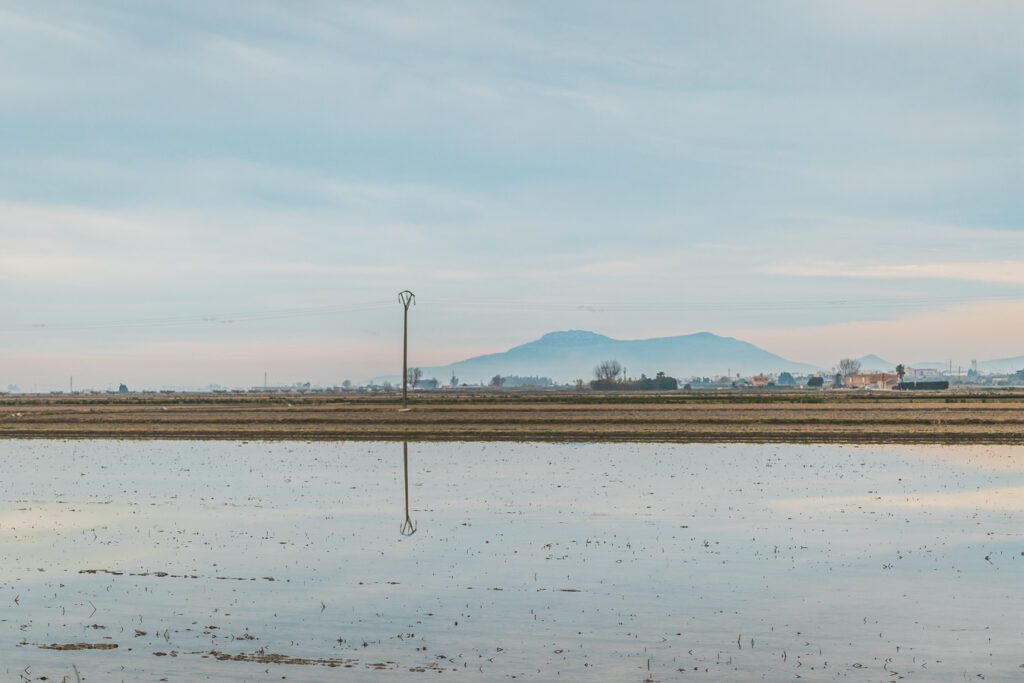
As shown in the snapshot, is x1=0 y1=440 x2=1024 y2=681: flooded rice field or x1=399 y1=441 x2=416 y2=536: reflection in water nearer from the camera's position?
x1=0 y1=440 x2=1024 y2=681: flooded rice field

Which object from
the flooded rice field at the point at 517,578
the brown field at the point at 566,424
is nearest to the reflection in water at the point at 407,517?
the flooded rice field at the point at 517,578

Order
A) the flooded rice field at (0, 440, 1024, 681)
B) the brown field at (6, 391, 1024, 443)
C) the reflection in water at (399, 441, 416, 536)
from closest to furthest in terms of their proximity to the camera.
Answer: the flooded rice field at (0, 440, 1024, 681)
the reflection in water at (399, 441, 416, 536)
the brown field at (6, 391, 1024, 443)

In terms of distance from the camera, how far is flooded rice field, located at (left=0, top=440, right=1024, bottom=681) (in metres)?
17.1

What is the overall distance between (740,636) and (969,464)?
131 ft

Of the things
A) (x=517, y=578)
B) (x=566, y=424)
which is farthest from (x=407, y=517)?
(x=566, y=424)

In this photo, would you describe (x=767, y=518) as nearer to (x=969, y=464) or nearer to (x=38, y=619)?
(x=38, y=619)

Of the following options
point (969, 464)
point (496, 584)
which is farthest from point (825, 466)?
point (496, 584)

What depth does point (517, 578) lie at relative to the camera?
23719 mm

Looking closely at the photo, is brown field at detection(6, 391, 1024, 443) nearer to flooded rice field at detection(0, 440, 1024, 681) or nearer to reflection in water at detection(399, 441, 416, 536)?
reflection in water at detection(399, 441, 416, 536)

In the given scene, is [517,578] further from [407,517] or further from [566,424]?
[566,424]

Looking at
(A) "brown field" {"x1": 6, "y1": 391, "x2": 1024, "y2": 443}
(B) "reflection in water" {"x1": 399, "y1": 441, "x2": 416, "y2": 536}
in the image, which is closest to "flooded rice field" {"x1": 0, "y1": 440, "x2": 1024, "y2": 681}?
(B) "reflection in water" {"x1": 399, "y1": 441, "x2": 416, "y2": 536}

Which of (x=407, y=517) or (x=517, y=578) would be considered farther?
(x=407, y=517)

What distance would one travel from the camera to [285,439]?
82.0 meters

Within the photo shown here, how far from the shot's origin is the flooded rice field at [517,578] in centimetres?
1709
